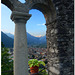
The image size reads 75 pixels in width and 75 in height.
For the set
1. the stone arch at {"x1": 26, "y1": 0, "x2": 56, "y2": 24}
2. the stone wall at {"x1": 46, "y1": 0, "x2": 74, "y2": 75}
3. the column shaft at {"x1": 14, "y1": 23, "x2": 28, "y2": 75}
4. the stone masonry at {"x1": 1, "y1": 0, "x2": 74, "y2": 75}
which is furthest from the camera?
the stone arch at {"x1": 26, "y1": 0, "x2": 56, "y2": 24}

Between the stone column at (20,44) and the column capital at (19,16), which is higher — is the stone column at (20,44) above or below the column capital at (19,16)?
below

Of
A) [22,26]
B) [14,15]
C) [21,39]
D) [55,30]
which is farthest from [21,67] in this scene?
[55,30]

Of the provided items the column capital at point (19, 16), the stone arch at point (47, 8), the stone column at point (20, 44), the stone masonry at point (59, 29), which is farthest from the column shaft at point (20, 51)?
the stone arch at point (47, 8)

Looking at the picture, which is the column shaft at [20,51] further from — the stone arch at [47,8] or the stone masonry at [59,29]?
the stone arch at [47,8]

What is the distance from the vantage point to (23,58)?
277cm

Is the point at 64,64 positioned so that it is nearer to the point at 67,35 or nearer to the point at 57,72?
the point at 57,72

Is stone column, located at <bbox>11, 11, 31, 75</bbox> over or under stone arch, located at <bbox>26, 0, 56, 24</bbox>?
under

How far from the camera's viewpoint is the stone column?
2736 millimetres

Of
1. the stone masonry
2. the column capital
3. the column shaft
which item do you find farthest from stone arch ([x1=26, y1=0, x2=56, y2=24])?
the column shaft

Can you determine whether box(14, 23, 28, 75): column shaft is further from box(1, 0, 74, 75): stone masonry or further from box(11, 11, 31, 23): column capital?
box(1, 0, 74, 75): stone masonry

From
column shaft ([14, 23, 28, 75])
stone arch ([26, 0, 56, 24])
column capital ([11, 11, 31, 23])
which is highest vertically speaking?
stone arch ([26, 0, 56, 24])

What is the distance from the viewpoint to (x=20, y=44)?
110 inches

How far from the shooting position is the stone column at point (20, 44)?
2736 millimetres

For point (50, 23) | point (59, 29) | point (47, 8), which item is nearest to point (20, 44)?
point (59, 29)
